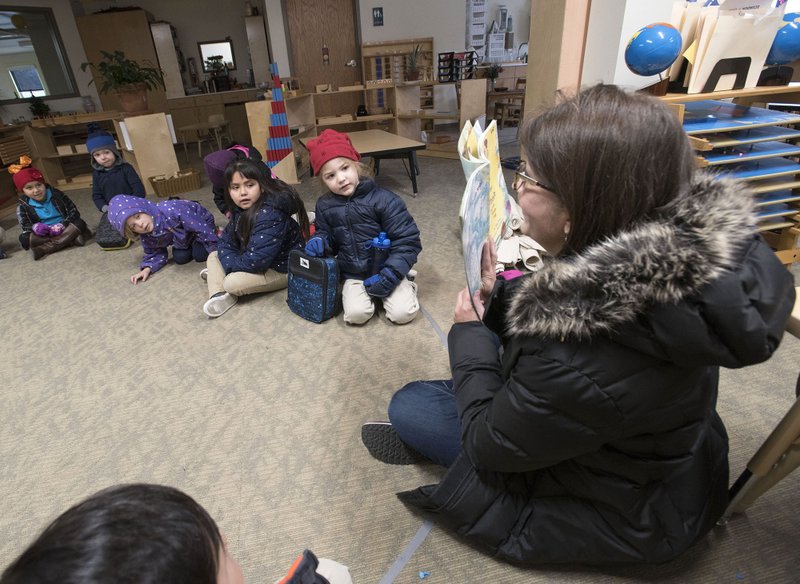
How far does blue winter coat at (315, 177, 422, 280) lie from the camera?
2092 mm

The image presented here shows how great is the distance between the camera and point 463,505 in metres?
1.05

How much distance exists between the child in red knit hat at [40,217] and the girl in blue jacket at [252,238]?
161 centimetres

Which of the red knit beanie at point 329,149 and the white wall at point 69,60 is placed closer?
the red knit beanie at point 329,149

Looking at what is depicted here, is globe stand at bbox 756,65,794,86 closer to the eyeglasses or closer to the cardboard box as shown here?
the eyeglasses

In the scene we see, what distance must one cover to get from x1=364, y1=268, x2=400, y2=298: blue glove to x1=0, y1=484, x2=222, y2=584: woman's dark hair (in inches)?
62.4

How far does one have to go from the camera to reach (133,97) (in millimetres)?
4215

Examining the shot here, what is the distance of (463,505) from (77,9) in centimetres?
785

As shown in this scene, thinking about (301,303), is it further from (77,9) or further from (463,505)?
(77,9)

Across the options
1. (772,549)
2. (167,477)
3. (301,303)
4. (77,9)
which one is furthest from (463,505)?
(77,9)

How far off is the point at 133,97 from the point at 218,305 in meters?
3.10

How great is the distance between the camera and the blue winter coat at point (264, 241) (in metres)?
2.31

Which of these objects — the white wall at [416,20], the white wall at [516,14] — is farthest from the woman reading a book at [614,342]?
the white wall at [516,14]

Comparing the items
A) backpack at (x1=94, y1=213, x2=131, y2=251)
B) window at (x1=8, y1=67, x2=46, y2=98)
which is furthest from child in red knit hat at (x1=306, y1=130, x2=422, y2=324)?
window at (x1=8, y1=67, x2=46, y2=98)

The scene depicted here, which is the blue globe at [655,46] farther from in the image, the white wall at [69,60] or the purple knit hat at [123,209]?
the white wall at [69,60]
